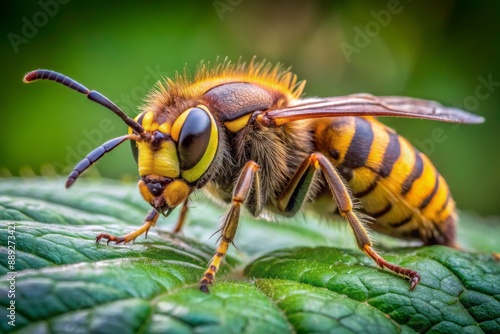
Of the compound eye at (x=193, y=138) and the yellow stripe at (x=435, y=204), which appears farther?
the yellow stripe at (x=435, y=204)

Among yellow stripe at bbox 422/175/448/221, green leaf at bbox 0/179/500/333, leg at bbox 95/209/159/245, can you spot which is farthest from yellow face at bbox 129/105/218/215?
yellow stripe at bbox 422/175/448/221

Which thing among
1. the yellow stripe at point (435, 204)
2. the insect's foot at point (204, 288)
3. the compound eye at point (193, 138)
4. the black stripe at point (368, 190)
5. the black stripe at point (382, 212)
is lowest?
the insect's foot at point (204, 288)

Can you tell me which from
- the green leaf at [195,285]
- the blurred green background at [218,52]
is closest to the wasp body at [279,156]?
the green leaf at [195,285]

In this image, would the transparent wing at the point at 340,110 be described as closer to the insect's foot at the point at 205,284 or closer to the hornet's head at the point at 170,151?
the hornet's head at the point at 170,151

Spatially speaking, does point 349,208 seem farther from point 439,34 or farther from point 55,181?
point 439,34

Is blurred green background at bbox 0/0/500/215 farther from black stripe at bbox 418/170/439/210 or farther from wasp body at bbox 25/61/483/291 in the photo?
black stripe at bbox 418/170/439/210

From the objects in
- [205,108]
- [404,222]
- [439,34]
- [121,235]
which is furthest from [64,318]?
[439,34]

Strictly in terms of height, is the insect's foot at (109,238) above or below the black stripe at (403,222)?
below
